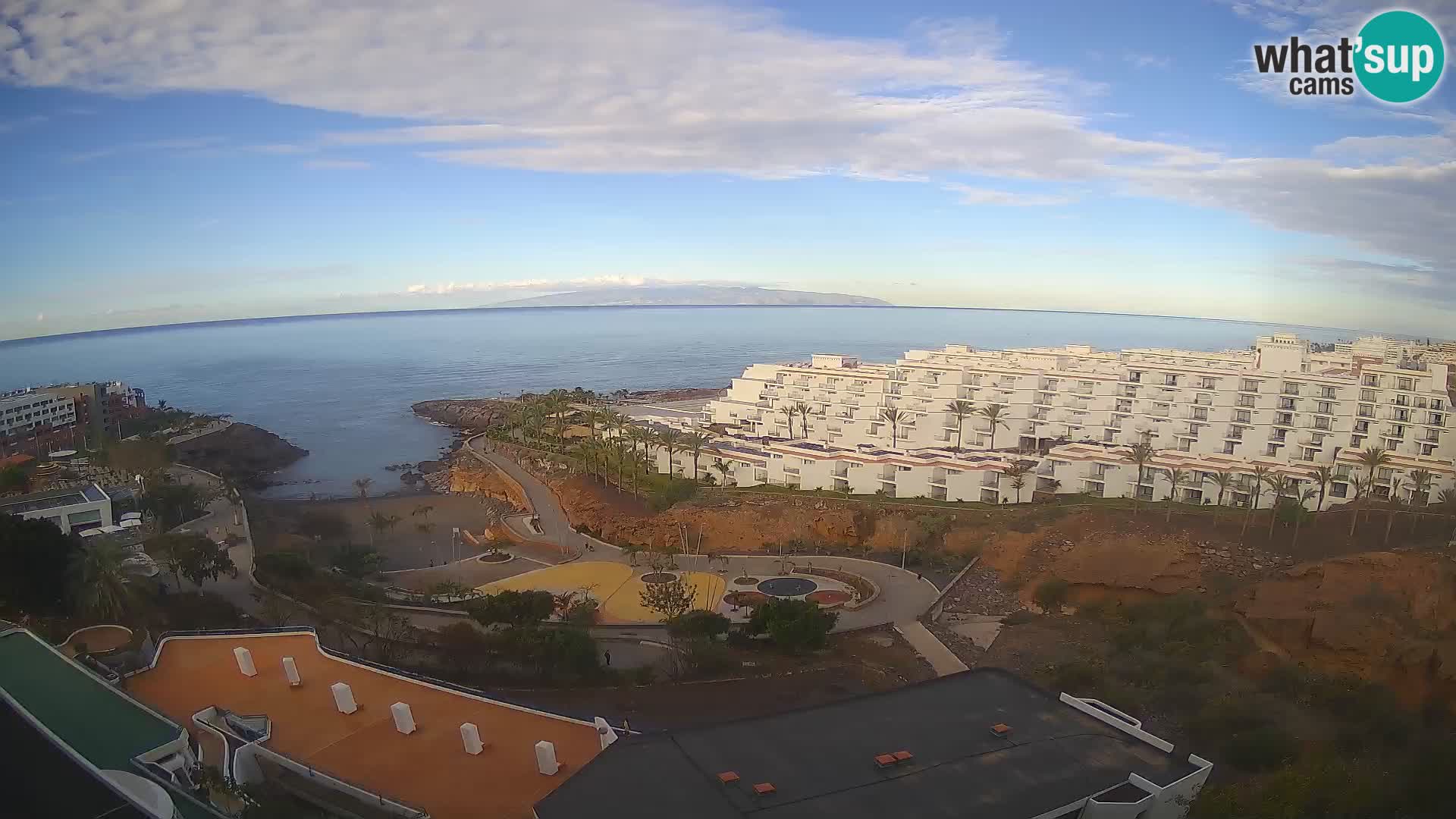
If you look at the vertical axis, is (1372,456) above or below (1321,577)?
above

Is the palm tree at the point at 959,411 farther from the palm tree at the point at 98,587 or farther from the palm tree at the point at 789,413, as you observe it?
the palm tree at the point at 98,587

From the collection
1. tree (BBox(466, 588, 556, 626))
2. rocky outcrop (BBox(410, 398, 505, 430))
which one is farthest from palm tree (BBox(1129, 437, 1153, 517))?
rocky outcrop (BBox(410, 398, 505, 430))

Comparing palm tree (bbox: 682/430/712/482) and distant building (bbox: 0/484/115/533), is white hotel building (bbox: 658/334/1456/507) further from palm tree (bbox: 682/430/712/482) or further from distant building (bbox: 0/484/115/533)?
distant building (bbox: 0/484/115/533)

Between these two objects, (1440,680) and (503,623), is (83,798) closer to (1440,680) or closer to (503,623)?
(503,623)

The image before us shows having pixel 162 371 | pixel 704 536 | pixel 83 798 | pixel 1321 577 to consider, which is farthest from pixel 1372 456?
pixel 162 371

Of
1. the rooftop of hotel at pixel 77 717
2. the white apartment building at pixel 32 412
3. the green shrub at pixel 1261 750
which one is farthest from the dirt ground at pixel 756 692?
the white apartment building at pixel 32 412

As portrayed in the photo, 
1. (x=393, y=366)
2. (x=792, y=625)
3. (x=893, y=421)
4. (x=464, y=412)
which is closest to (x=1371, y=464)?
(x=893, y=421)

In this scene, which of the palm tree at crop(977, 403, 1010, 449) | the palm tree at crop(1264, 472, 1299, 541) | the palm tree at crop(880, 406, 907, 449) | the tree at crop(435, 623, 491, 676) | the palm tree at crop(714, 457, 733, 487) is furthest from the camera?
the palm tree at crop(880, 406, 907, 449)
